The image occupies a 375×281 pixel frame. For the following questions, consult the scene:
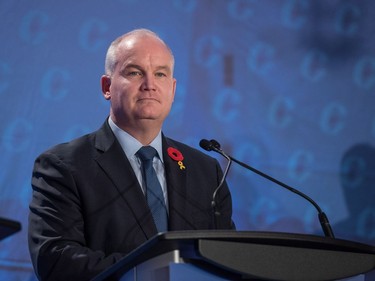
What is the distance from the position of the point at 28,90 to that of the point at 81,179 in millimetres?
1037

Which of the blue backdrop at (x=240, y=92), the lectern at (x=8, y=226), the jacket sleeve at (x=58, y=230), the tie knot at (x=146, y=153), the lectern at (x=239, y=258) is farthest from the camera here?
the blue backdrop at (x=240, y=92)

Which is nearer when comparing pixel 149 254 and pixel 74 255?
pixel 149 254

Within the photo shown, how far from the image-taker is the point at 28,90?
3311 millimetres

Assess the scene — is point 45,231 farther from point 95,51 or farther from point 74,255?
point 95,51

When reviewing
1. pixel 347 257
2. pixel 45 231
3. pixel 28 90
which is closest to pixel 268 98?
pixel 28 90

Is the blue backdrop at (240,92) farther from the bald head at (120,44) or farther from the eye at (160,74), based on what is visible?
the eye at (160,74)

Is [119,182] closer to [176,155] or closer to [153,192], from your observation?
[153,192]

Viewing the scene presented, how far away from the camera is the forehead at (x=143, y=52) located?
274 centimetres

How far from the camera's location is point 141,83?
8.82 feet

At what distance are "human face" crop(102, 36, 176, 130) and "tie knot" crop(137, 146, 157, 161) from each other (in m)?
0.10

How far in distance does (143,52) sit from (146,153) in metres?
0.43

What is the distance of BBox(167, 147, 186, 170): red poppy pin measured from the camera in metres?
2.72

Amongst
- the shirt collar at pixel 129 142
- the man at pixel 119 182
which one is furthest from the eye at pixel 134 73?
the shirt collar at pixel 129 142

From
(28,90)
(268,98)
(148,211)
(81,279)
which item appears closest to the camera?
(81,279)
